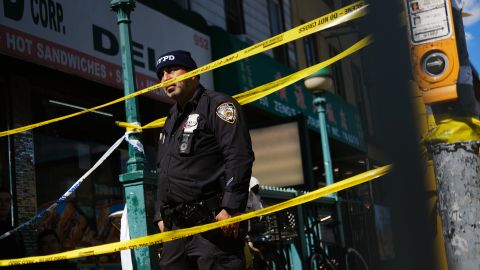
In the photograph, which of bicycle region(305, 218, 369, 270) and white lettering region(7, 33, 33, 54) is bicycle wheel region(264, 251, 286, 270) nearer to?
bicycle region(305, 218, 369, 270)

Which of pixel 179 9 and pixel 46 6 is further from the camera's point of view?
pixel 179 9

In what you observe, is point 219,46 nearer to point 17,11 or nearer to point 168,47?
point 168,47

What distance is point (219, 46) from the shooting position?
1156cm

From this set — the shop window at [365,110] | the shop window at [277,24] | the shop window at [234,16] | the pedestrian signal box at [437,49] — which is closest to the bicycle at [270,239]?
the shop window at [365,110]

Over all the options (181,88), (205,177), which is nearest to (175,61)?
(181,88)

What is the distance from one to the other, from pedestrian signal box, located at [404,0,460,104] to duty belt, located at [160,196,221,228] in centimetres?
131

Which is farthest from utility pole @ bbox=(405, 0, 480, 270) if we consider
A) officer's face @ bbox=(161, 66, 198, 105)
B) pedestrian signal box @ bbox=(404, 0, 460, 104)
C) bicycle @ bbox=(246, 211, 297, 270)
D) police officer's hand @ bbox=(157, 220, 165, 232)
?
bicycle @ bbox=(246, 211, 297, 270)

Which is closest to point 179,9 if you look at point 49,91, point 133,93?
point 49,91

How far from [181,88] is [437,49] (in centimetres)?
153

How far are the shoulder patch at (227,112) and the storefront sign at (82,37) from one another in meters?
3.91

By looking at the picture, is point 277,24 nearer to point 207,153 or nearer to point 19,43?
point 19,43

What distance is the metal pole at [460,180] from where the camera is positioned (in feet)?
10.2

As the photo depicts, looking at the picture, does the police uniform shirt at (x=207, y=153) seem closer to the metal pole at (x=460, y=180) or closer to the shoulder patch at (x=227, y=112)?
the shoulder patch at (x=227, y=112)

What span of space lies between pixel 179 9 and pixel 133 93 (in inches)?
229
